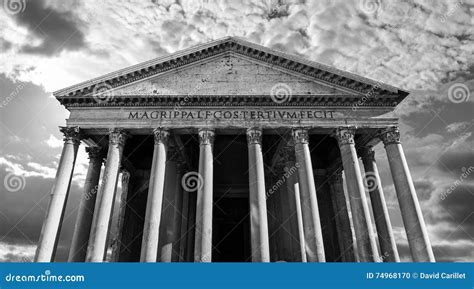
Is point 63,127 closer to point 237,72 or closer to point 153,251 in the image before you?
point 153,251

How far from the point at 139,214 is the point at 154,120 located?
9204 millimetres

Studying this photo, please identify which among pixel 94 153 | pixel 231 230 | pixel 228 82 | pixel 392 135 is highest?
pixel 228 82

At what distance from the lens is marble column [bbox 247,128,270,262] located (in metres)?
14.1

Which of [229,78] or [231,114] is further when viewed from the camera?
[229,78]

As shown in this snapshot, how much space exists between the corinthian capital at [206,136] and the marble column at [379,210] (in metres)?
9.96

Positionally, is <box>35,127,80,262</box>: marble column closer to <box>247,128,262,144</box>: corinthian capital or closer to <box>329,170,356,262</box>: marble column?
<box>247,128,262,144</box>: corinthian capital

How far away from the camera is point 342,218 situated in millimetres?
21156

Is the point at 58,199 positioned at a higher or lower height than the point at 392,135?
lower

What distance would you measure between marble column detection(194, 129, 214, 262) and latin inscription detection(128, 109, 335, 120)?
107cm

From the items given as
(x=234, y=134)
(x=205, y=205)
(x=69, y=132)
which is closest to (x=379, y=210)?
(x=234, y=134)

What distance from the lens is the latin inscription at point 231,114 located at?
17.4 meters

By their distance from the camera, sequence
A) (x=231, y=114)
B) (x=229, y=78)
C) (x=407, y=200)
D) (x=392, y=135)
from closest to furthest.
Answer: (x=407, y=200), (x=392, y=135), (x=231, y=114), (x=229, y=78)

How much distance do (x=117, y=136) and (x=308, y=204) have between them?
36.0ft

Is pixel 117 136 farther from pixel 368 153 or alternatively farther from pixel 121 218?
pixel 368 153
